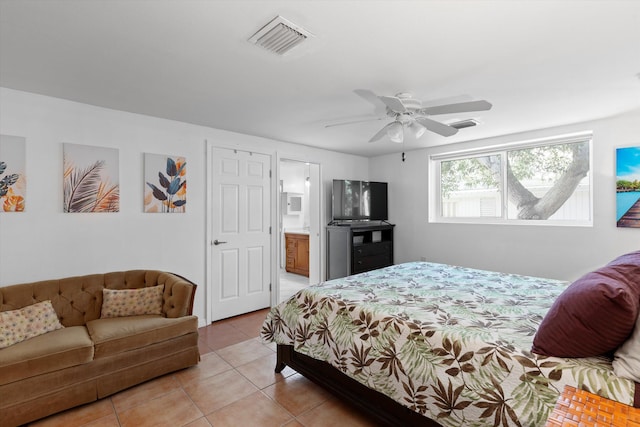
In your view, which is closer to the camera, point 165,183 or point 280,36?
point 280,36

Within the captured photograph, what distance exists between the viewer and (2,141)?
2.56 m

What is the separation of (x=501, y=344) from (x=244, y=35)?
220 centimetres

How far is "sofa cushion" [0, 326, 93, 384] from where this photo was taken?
6.31 feet

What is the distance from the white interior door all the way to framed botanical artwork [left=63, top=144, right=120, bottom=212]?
106cm

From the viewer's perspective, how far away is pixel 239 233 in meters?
4.12

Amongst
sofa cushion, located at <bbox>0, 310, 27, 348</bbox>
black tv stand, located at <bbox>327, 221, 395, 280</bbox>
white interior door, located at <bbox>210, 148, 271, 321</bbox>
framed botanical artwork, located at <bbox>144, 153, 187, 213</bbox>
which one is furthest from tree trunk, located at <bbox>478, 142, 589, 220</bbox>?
sofa cushion, located at <bbox>0, 310, 27, 348</bbox>

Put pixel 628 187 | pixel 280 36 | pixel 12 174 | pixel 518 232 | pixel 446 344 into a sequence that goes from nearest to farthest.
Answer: pixel 446 344 < pixel 280 36 < pixel 12 174 < pixel 628 187 < pixel 518 232

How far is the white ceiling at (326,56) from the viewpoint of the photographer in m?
1.61

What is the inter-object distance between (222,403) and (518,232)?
13.3 ft

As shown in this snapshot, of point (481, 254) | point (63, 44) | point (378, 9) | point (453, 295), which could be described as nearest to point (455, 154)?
point (481, 254)

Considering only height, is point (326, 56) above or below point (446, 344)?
above

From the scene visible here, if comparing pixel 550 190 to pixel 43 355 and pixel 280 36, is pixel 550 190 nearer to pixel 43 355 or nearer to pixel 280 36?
pixel 280 36

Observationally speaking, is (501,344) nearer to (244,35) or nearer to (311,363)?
(311,363)

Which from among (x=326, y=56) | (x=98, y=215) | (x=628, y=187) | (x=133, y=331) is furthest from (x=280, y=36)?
(x=628, y=187)
